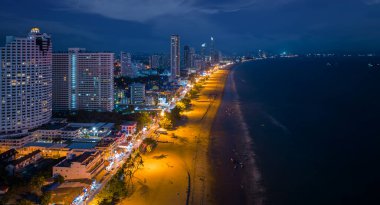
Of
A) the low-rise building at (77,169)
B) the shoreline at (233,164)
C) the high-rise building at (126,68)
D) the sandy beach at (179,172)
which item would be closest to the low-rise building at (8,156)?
the low-rise building at (77,169)

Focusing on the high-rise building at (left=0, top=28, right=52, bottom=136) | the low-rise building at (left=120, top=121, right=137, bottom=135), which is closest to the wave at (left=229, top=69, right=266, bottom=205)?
the low-rise building at (left=120, top=121, right=137, bottom=135)

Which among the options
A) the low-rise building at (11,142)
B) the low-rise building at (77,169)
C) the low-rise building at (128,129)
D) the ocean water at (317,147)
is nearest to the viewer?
the ocean water at (317,147)

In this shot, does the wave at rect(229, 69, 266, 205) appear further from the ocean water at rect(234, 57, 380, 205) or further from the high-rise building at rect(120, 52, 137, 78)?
the high-rise building at rect(120, 52, 137, 78)

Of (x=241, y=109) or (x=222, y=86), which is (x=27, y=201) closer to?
(x=241, y=109)

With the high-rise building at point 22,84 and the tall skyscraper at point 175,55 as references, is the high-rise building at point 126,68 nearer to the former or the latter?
the tall skyscraper at point 175,55

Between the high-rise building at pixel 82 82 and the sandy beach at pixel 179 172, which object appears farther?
the high-rise building at pixel 82 82

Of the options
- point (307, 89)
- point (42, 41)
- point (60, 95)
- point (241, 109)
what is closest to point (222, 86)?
point (307, 89)
